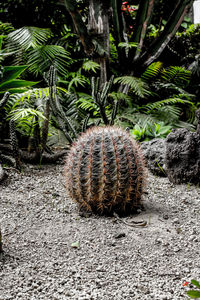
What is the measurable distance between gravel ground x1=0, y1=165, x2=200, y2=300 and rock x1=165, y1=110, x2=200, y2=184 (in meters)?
0.30

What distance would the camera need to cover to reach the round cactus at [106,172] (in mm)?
2240

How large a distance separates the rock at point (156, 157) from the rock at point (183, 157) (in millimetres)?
268

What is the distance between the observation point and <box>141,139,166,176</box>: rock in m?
3.49

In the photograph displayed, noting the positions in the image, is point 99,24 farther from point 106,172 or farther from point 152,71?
point 106,172

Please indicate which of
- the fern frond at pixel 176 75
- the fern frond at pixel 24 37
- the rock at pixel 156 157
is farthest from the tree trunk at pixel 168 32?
the rock at pixel 156 157

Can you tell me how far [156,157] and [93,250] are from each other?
1871 mm

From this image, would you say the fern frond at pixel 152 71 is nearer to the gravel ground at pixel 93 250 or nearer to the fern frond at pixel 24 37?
the fern frond at pixel 24 37

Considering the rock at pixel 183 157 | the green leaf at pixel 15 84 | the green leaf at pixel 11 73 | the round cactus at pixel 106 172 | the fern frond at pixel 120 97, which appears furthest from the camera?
the fern frond at pixel 120 97

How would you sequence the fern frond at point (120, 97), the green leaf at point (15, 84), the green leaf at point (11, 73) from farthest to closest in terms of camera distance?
the fern frond at point (120, 97), the green leaf at point (11, 73), the green leaf at point (15, 84)

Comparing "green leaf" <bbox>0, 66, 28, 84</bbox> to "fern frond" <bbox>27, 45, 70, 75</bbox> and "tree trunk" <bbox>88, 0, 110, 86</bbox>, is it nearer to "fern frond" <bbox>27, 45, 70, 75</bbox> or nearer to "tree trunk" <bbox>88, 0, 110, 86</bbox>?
"fern frond" <bbox>27, 45, 70, 75</bbox>

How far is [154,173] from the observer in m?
3.55

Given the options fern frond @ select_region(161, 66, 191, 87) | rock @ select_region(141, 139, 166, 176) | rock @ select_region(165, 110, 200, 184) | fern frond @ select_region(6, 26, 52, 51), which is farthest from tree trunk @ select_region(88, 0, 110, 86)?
rock @ select_region(165, 110, 200, 184)

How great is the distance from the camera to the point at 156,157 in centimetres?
353

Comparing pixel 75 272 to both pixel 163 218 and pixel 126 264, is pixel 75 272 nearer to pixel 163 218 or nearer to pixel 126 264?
pixel 126 264
